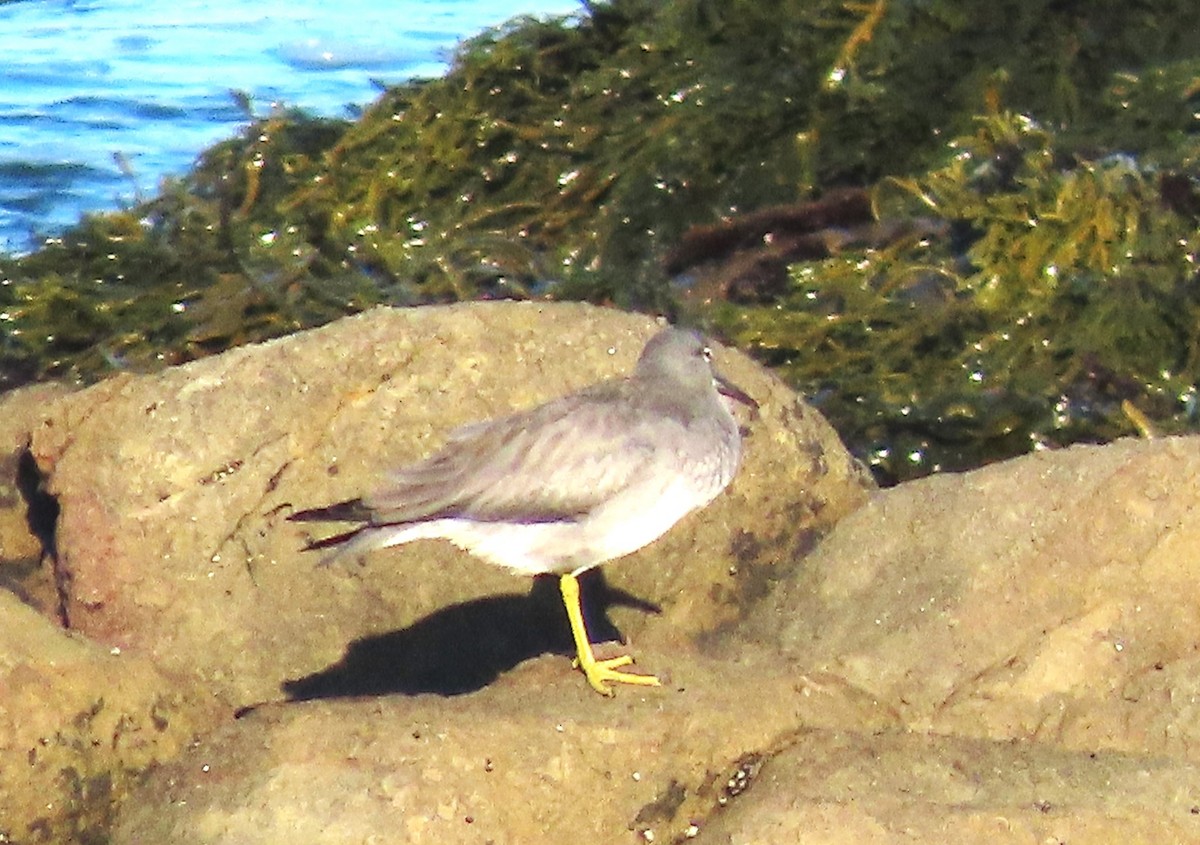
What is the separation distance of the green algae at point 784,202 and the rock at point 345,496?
2.56ft

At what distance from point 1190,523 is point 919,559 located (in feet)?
1.97

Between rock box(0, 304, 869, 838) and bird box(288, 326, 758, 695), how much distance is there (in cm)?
29

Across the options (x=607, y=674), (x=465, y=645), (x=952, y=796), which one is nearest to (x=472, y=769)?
(x=607, y=674)

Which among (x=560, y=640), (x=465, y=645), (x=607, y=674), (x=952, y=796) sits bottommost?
(x=560, y=640)

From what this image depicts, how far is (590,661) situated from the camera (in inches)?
165

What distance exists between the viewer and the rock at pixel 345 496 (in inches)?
177

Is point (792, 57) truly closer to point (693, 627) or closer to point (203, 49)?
point (693, 627)

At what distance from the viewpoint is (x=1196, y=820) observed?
11.3 feet

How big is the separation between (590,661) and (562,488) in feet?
1.37

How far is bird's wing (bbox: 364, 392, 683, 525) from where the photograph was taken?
4254 millimetres

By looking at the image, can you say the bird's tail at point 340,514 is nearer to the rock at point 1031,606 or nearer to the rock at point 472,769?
the rock at point 472,769

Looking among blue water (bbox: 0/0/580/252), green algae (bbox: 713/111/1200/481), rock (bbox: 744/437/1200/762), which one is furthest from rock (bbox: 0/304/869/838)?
blue water (bbox: 0/0/580/252)

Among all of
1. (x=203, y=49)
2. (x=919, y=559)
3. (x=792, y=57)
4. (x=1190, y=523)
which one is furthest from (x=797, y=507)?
(x=203, y=49)

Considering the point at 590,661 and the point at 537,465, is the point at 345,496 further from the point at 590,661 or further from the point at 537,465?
the point at 590,661
